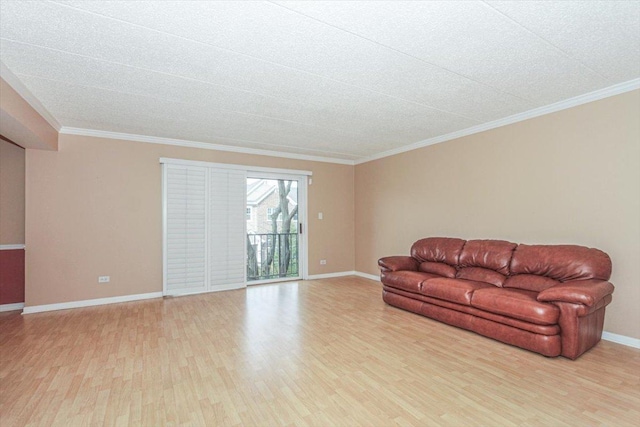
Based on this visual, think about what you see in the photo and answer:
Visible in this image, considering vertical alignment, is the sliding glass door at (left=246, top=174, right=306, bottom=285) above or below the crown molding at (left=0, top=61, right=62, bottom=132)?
below

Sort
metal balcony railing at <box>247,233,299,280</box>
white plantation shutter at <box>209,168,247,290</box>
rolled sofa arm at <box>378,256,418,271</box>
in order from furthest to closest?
1. metal balcony railing at <box>247,233,299,280</box>
2. white plantation shutter at <box>209,168,247,290</box>
3. rolled sofa arm at <box>378,256,418,271</box>

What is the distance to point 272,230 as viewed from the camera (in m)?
6.38

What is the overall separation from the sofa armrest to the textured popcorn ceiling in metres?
1.94

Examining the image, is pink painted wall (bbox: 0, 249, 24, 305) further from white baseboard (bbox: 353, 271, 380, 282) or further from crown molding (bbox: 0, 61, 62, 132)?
white baseboard (bbox: 353, 271, 380, 282)

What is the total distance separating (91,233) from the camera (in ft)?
14.8

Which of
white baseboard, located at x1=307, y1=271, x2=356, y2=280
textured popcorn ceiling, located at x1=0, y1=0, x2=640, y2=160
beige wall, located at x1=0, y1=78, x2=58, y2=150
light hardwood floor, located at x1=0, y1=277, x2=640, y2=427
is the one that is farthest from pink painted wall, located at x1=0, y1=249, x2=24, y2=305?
white baseboard, located at x1=307, y1=271, x2=356, y2=280

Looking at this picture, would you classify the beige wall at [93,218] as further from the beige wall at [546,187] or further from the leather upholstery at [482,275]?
the leather upholstery at [482,275]

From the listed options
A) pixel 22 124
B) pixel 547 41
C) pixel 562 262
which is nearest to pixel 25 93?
pixel 22 124

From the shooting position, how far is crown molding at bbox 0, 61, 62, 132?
8.71 feet

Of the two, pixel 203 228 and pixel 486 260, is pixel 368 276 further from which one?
pixel 203 228

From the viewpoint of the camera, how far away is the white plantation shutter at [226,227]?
5387 mm

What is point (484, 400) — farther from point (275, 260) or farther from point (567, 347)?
point (275, 260)

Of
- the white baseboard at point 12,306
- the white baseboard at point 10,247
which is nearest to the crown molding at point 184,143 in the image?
the white baseboard at point 10,247

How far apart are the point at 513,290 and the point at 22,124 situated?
5469 mm
